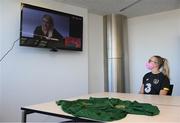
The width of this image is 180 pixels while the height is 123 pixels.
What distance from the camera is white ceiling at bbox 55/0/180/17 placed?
385cm

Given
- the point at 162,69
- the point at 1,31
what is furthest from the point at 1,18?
the point at 162,69

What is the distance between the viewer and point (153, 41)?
455 cm

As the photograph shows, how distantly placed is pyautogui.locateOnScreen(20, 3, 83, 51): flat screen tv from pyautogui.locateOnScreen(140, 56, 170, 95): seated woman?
4.49ft

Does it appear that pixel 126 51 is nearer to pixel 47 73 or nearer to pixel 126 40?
pixel 126 40

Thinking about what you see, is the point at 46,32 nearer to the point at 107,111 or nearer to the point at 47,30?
the point at 47,30

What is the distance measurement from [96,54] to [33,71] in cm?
160

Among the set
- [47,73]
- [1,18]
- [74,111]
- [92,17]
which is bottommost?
[74,111]

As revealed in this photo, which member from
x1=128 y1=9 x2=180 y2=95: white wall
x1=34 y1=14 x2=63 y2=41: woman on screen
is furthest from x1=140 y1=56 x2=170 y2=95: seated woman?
x1=34 y1=14 x2=63 y2=41: woman on screen

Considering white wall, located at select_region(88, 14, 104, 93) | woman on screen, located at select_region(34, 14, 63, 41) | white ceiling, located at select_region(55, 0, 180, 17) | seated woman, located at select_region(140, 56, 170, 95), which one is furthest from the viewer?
white wall, located at select_region(88, 14, 104, 93)

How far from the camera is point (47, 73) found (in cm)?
364

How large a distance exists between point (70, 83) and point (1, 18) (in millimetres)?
1578

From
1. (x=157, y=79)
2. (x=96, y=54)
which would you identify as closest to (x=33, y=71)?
(x=96, y=54)

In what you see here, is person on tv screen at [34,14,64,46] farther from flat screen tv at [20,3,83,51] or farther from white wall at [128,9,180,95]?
white wall at [128,9,180,95]

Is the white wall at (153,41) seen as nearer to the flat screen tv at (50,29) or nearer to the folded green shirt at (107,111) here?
the flat screen tv at (50,29)
